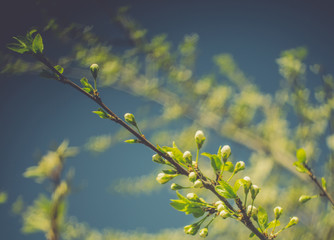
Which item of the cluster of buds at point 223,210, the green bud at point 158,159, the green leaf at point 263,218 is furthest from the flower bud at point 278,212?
the green bud at point 158,159

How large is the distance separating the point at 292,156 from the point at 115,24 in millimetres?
3263

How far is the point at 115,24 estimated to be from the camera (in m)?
3.05

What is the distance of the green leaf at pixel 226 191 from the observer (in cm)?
81

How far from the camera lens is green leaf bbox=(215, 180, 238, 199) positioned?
0.81 meters

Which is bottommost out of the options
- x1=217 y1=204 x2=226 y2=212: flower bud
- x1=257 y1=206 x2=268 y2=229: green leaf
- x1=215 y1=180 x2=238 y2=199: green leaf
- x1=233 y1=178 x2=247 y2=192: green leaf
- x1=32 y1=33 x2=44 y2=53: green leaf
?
x1=257 y1=206 x2=268 y2=229: green leaf

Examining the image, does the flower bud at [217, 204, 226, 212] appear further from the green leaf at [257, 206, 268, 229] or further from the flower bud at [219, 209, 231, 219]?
the green leaf at [257, 206, 268, 229]

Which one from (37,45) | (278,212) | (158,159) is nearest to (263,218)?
(278,212)

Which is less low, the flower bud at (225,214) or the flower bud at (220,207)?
the flower bud at (220,207)

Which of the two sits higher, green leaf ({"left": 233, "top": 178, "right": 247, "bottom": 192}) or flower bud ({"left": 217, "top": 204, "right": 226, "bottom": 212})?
green leaf ({"left": 233, "top": 178, "right": 247, "bottom": 192})

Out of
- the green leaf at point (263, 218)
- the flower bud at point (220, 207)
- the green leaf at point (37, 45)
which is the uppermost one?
the green leaf at point (37, 45)

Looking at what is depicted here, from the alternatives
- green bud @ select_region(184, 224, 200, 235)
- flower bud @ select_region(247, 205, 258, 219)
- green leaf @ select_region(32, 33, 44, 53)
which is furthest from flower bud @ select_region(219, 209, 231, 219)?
green leaf @ select_region(32, 33, 44, 53)

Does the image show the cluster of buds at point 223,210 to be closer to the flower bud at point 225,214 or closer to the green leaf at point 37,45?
the flower bud at point 225,214

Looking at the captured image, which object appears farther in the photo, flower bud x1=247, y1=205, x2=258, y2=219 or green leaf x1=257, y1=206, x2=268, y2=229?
green leaf x1=257, y1=206, x2=268, y2=229

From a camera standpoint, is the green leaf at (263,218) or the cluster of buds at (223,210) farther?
the green leaf at (263,218)
